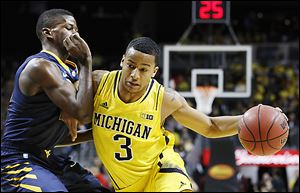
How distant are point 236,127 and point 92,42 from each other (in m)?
11.2

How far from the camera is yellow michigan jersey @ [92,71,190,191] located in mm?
3646

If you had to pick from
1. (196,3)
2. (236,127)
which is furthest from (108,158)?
(196,3)

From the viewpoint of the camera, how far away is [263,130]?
3.67 meters

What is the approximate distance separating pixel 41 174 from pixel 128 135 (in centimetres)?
64

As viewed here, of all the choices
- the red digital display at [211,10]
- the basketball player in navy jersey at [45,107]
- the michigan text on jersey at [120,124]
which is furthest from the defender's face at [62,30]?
the red digital display at [211,10]

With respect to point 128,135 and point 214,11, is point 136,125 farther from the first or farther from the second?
point 214,11

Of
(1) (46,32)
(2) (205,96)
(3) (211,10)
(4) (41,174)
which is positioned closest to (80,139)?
(4) (41,174)

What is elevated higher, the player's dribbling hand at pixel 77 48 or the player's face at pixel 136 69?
the player's dribbling hand at pixel 77 48

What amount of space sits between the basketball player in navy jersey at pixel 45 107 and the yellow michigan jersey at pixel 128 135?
172 millimetres

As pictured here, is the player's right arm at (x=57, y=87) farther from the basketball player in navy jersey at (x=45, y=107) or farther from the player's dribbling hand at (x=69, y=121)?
the player's dribbling hand at (x=69, y=121)

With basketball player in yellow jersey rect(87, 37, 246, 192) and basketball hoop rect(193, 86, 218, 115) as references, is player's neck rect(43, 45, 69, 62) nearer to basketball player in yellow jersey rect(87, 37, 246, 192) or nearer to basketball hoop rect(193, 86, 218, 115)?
basketball player in yellow jersey rect(87, 37, 246, 192)

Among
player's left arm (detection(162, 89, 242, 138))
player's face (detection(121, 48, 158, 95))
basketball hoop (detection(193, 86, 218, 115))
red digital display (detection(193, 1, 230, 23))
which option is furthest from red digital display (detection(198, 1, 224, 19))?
player's face (detection(121, 48, 158, 95))

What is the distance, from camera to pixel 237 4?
16.4m

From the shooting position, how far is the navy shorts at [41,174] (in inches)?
129
